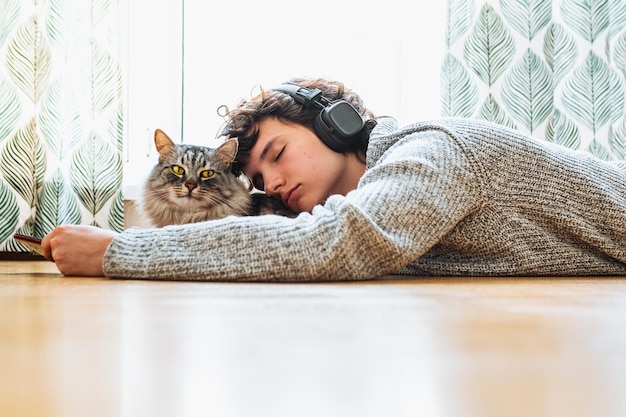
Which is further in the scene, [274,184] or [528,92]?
[528,92]

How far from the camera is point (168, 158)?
6.24 feet

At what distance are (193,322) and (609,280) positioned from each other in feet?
→ 2.62

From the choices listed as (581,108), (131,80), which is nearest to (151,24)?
(131,80)

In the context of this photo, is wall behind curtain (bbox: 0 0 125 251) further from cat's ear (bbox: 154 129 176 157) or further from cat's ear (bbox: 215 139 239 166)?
cat's ear (bbox: 215 139 239 166)

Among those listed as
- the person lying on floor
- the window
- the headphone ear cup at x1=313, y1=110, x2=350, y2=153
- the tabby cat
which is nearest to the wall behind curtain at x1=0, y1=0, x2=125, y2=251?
the tabby cat

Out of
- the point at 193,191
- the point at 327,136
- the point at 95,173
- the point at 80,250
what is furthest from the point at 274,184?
the point at 95,173

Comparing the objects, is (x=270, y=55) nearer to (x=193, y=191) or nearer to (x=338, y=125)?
(x=193, y=191)

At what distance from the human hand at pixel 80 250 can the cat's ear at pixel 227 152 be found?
0.70m

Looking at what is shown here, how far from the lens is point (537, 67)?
7.35 feet

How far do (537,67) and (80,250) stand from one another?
1.74 m

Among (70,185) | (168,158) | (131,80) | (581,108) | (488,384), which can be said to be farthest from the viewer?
(131,80)

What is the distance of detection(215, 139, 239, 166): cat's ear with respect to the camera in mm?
1717

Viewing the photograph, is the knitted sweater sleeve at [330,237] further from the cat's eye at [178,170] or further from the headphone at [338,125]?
the cat's eye at [178,170]

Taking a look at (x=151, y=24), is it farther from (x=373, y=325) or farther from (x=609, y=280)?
(x=373, y=325)
